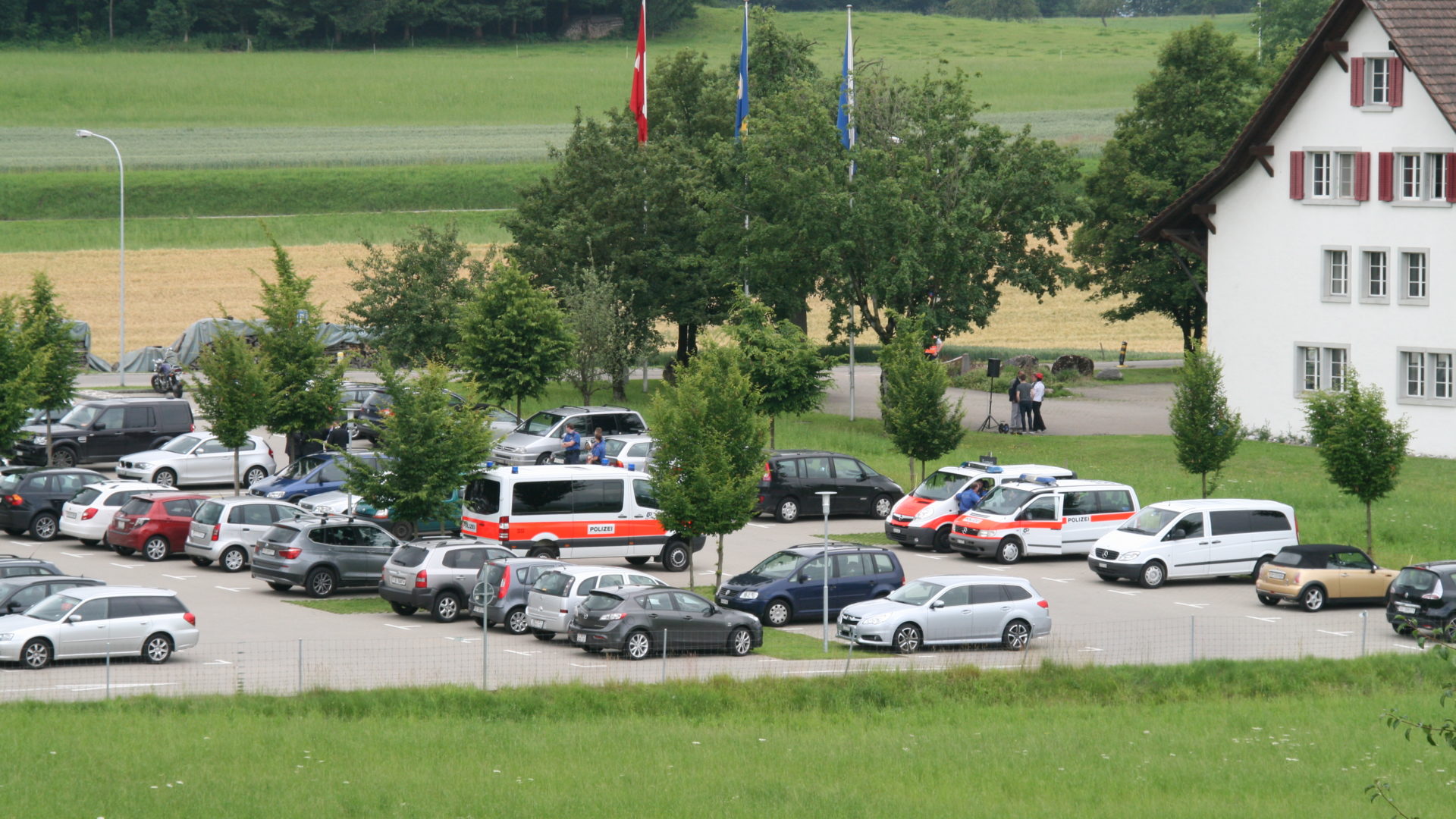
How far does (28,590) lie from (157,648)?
247cm

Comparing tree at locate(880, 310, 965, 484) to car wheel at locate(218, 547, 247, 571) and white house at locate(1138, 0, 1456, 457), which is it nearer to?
car wheel at locate(218, 547, 247, 571)

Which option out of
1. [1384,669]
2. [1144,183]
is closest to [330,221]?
[1144,183]

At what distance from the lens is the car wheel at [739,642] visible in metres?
27.9

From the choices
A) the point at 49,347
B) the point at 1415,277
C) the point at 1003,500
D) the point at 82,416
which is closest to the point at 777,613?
the point at 1003,500

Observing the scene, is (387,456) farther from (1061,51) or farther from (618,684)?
(1061,51)

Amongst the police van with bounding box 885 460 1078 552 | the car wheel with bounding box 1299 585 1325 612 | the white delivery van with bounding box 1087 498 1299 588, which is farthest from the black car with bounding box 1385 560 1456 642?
the police van with bounding box 885 460 1078 552

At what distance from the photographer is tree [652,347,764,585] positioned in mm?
32281

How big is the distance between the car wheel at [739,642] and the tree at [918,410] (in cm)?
1461

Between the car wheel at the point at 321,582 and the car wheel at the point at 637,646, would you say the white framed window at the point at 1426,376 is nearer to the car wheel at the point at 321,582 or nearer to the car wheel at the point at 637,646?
the car wheel at the point at 637,646

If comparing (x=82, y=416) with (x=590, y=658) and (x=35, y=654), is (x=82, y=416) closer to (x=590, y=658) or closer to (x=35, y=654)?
(x=35, y=654)

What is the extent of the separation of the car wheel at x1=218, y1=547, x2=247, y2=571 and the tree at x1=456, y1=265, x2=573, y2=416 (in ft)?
A: 51.5

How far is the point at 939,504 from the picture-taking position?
38.3m

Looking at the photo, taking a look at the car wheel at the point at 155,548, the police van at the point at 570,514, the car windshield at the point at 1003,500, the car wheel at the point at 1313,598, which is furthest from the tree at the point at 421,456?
the car wheel at the point at 1313,598

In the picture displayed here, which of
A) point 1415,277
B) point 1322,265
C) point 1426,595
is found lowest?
point 1426,595
